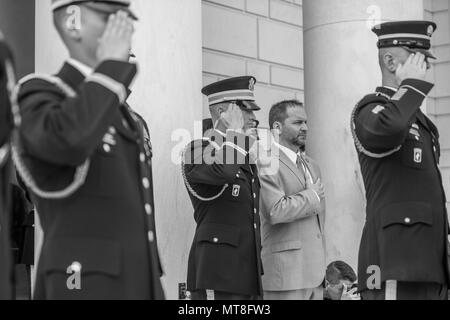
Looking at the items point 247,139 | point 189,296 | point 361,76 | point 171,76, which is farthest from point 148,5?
point 361,76

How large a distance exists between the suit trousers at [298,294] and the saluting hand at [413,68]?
2.43 meters

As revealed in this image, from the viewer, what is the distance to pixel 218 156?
21.5 ft

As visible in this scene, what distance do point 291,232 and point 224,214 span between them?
0.81 meters

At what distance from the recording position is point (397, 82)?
548 cm

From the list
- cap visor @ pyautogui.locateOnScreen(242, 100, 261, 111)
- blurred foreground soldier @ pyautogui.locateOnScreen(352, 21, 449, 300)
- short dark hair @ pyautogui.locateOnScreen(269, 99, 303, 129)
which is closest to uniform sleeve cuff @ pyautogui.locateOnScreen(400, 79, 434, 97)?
blurred foreground soldier @ pyautogui.locateOnScreen(352, 21, 449, 300)

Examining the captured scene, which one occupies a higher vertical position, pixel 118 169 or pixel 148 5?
pixel 148 5

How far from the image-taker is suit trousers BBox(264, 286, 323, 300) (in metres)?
Answer: 7.36

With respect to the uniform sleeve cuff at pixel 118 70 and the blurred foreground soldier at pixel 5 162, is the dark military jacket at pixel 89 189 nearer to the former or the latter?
the uniform sleeve cuff at pixel 118 70

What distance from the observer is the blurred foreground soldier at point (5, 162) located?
10.1 feet

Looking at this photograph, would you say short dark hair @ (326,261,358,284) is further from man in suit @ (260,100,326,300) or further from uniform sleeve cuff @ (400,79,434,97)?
uniform sleeve cuff @ (400,79,434,97)

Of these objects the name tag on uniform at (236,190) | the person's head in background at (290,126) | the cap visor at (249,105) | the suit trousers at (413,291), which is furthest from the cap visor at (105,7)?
the person's head in background at (290,126)

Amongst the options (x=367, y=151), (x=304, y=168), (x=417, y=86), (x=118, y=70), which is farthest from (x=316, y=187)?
(x=118, y=70)

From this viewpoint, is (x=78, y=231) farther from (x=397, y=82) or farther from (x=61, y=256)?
(x=397, y=82)

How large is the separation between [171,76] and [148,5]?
21.3 inches
